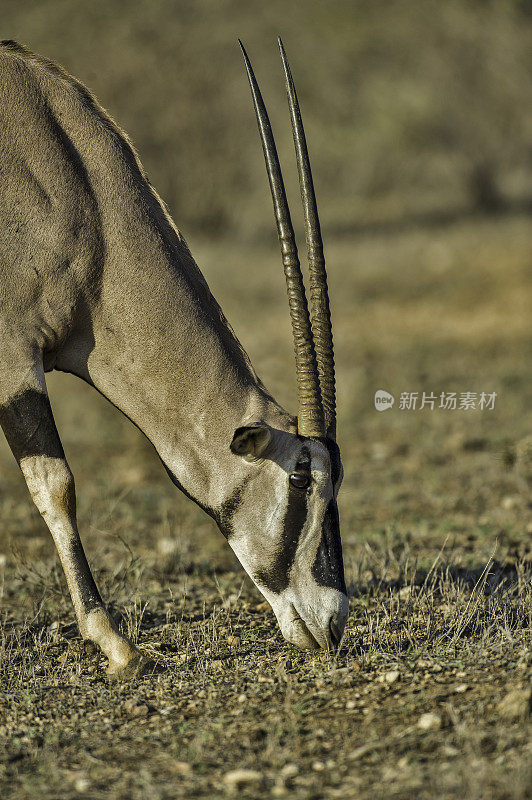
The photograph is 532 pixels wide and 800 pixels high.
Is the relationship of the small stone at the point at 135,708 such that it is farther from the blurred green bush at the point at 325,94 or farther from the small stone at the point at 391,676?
the blurred green bush at the point at 325,94

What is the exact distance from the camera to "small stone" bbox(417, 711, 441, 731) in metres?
4.06

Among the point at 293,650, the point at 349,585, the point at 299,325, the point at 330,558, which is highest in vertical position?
the point at 299,325

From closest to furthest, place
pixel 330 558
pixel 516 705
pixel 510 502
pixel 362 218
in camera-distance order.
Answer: pixel 516 705 < pixel 330 558 < pixel 510 502 < pixel 362 218

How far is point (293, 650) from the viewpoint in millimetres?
5188

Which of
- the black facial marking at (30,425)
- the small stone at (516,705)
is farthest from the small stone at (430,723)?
the black facial marking at (30,425)

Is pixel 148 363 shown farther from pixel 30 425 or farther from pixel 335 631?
pixel 335 631

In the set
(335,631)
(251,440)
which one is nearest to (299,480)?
(251,440)

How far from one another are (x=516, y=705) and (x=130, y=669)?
1949 millimetres

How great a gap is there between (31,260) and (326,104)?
32.6m

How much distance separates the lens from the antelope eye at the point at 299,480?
195 inches

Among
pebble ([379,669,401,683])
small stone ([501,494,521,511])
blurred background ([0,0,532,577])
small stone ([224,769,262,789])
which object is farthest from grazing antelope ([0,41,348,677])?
small stone ([501,494,521,511])

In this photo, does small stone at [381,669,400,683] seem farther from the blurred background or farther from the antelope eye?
the blurred background

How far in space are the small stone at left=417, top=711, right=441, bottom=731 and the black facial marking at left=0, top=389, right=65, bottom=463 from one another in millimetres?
2347

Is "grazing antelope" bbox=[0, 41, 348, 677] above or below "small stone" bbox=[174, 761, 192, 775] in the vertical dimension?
above
